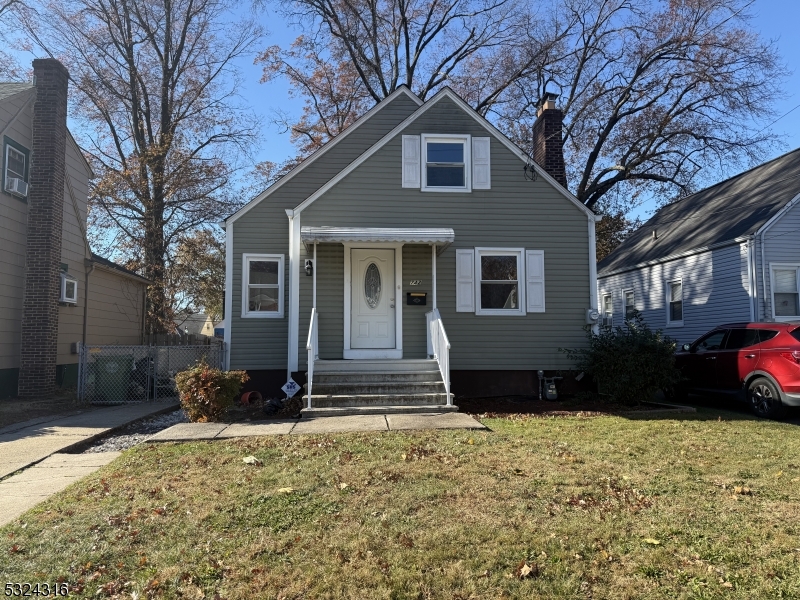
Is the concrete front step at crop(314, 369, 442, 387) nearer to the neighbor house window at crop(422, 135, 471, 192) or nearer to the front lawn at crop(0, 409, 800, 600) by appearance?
the front lawn at crop(0, 409, 800, 600)

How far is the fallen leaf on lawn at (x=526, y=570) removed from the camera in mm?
3492

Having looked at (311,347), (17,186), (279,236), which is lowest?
(311,347)

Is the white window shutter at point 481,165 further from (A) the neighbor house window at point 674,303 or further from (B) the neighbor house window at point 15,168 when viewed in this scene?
(B) the neighbor house window at point 15,168

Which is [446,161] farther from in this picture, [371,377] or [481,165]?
[371,377]

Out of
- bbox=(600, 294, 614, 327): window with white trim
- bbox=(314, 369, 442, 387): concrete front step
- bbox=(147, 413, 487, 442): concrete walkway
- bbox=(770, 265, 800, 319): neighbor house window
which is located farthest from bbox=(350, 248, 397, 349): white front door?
bbox=(600, 294, 614, 327): window with white trim

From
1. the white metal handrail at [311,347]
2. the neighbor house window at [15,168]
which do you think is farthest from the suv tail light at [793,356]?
the neighbor house window at [15,168]

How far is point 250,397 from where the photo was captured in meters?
11.3

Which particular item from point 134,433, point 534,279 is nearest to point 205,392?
point 134,433

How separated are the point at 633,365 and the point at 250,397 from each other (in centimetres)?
694

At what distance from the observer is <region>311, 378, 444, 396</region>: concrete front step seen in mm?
9883

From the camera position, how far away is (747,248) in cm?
1406

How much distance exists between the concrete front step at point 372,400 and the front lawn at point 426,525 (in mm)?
2766

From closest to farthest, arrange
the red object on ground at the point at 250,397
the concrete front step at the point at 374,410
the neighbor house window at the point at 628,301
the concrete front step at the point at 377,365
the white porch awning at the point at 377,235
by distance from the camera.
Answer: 1. the concrete front step at the point at 374,410
2. the concrete front step at the point at 377,365
3. the white porch awning at the point at 377,235
4. the red object on ground at the point at 250,397
5. the neighbor house window at the point at 628,301

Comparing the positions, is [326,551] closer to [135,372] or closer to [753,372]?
[753,372]
